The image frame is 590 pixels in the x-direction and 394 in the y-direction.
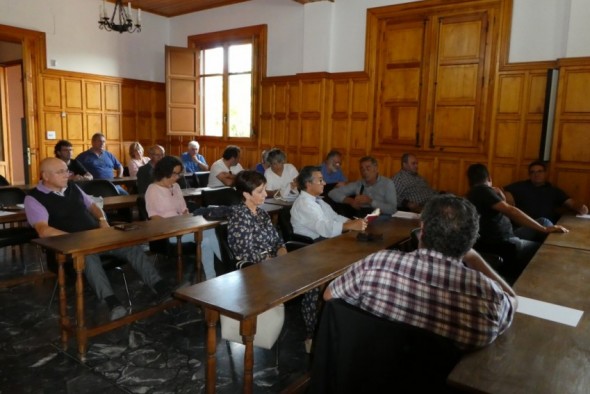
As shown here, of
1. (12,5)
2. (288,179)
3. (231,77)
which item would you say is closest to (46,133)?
(12,5)

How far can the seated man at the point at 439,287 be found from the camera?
1.56 metres

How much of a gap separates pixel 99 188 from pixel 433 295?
466cm

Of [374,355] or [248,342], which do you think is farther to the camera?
[248,342]

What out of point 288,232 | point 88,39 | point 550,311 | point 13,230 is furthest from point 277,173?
point 88,39

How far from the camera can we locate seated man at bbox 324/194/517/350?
5.13 ft

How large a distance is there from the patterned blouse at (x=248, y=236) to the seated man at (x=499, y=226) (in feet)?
6.16

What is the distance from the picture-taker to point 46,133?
8.02 meters

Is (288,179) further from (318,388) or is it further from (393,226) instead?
(318,388)

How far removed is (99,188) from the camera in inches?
209

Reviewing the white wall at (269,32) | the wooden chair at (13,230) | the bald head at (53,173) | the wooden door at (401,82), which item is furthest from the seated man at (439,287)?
the wooden door at (401,82)

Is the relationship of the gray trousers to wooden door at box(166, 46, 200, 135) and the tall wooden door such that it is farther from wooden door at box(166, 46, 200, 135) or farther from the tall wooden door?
wooden door at box(166, 46, 200, 135)

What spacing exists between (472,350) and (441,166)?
5.45 meters

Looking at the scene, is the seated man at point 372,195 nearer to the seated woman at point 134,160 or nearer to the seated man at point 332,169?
the seated man at point 332,169

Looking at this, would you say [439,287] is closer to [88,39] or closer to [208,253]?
[208,253]
